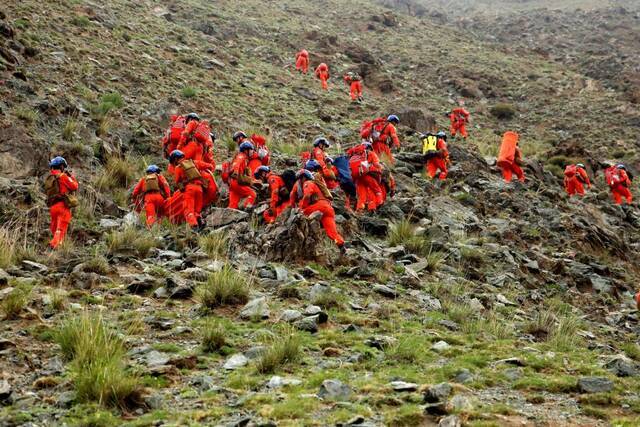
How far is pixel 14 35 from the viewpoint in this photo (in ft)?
56.9

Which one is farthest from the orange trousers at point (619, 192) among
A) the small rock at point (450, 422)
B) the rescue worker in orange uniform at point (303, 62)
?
the small rock at point (450, 422)

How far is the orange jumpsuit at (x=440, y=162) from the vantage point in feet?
53.4

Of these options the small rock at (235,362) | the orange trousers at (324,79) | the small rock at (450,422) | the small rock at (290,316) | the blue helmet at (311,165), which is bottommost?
the small rock at (290,316)

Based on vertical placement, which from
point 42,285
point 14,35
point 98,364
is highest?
point 14,35

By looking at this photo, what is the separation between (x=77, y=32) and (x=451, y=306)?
1840 cm

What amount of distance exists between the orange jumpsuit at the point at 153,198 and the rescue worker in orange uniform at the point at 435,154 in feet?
24.4

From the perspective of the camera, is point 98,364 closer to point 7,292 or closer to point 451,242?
point 7,292

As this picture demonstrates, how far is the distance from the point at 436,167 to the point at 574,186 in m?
4.73

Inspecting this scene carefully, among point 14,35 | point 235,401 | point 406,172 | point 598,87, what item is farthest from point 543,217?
point 598,87

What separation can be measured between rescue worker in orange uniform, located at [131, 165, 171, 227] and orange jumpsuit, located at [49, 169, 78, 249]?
1385 mm

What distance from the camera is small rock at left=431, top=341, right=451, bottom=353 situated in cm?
665

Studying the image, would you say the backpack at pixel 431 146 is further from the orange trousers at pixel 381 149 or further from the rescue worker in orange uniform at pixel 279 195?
the rescue worker in orange uniform at pixel 279 195

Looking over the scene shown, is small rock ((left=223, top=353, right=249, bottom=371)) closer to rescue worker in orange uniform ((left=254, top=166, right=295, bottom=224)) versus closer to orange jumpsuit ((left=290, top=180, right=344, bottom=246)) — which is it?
orange jumpsuit ((left=290, top=180, right=344, bottom=246))

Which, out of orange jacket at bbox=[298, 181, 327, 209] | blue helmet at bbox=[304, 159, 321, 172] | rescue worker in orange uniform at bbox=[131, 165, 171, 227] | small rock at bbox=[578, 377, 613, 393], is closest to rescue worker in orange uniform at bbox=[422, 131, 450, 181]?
blue helmet at bbox=[304, 159, 321, 172]
